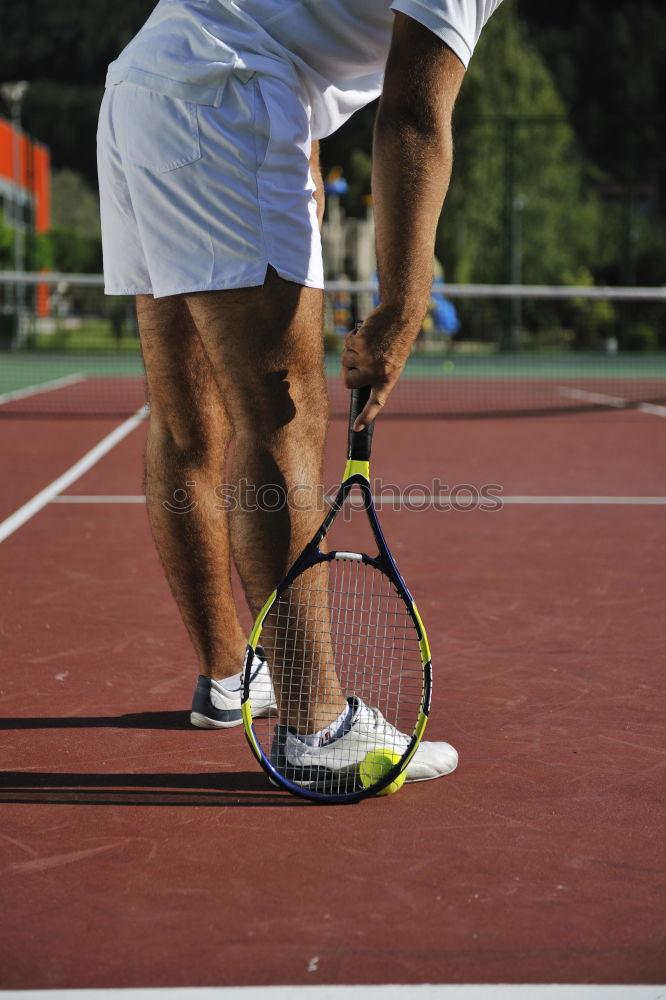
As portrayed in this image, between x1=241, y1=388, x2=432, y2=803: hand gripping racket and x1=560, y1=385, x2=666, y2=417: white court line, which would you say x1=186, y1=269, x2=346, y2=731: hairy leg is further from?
x1=560, y1=385, x2=666, y2=417: white court line

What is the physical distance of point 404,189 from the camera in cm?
222

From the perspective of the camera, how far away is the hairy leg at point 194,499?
2709mm

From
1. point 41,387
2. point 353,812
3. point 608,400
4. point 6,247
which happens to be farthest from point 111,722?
point 6,247

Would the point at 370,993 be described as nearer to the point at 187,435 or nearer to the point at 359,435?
the point at 359,435

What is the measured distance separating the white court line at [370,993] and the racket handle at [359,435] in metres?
0.97

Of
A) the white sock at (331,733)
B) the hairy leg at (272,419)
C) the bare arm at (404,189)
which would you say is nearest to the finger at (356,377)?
the bare arm at (404,189)

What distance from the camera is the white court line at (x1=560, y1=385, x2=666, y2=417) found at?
499 inches

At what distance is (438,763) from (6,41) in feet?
265

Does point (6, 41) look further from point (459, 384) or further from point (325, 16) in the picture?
point (325, 16)

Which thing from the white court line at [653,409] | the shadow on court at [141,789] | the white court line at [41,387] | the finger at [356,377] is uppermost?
Answer: the finger at [356,377]

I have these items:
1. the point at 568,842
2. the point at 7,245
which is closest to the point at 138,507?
the point at 568,842

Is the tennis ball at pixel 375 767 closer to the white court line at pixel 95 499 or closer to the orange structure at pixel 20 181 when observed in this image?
the white court line at pixel 95 499

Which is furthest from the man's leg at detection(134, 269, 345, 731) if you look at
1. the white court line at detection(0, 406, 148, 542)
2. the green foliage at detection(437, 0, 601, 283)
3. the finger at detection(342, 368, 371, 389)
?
the green foliage at detection(437, 0, 601, 283)

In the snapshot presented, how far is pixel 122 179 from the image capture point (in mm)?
2545
